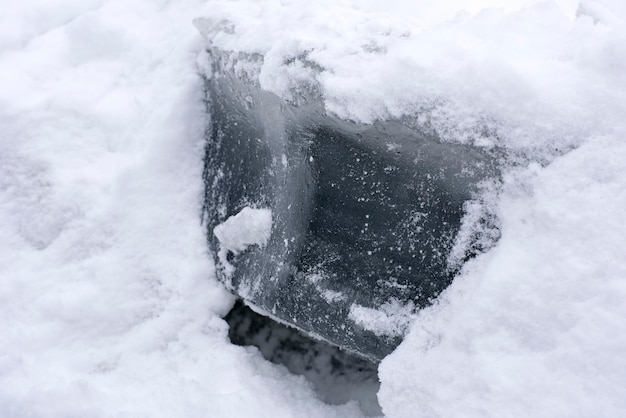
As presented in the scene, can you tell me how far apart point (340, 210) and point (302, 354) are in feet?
3.45

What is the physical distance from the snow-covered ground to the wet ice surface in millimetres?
74

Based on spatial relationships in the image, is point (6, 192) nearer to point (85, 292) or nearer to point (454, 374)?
point (85, 292)

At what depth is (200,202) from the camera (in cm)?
209

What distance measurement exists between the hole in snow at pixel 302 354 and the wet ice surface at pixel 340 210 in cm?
54

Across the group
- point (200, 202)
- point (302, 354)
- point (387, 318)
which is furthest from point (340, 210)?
point (302, 354)

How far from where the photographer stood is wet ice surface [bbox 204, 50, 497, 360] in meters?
1.50

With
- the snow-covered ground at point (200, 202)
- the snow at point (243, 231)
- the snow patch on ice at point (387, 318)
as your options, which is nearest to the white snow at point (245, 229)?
the snow at point (243, 231)

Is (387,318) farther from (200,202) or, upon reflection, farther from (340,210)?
(200,202)

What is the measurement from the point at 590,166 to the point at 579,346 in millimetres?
447

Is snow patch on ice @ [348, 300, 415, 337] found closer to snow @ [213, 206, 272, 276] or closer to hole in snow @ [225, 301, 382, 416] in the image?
snow @ [213, 206, 272, 276]

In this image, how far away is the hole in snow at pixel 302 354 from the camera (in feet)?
7.61

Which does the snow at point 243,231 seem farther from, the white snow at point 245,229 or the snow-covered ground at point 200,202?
the snow-covered ground at point 200,202

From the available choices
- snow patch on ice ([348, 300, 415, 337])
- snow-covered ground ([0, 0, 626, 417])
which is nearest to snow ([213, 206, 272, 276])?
snow-covered ground ([0, 0, 626, 417])

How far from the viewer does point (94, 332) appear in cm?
185
